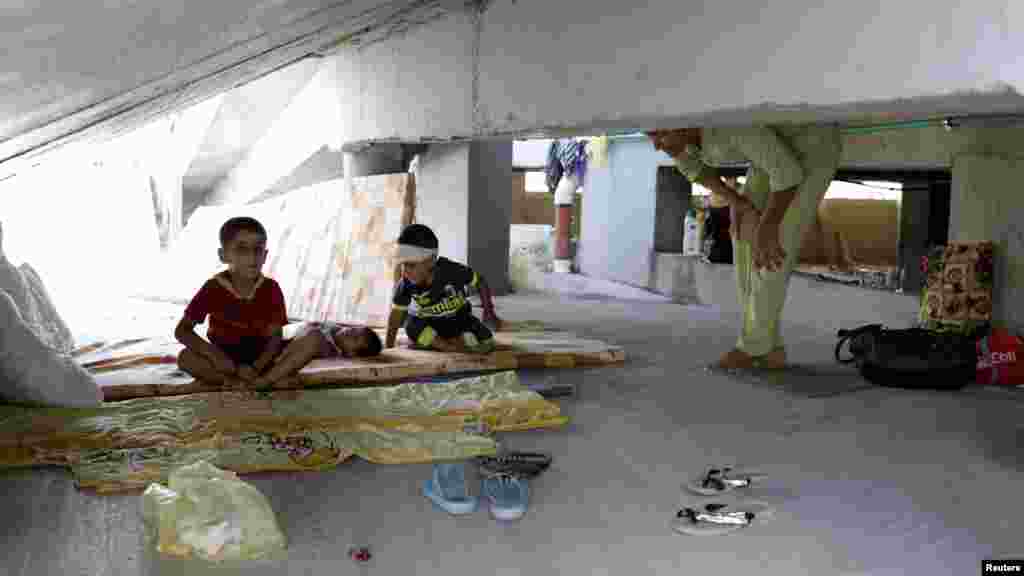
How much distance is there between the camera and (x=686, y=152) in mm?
5164

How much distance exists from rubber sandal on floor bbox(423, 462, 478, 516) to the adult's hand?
2.57 meters

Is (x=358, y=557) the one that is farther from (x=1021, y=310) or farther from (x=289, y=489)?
(x=1021, y=310)

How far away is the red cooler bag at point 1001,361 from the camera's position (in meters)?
4.98

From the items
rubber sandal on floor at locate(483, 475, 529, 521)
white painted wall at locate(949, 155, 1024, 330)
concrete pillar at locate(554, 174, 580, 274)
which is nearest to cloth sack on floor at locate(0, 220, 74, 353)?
rubber sandal on floor at locate(483, 475, 529, 521)

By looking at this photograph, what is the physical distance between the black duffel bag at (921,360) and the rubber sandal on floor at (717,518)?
2229mm

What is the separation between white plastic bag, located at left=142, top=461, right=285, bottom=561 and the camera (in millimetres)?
2574

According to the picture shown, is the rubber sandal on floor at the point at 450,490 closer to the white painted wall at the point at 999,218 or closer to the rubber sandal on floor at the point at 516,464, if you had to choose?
the rubber sandal on floor at the point at 516,464

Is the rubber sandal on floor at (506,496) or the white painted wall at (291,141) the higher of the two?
the white painted wall at (291,141)

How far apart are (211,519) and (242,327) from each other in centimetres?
205

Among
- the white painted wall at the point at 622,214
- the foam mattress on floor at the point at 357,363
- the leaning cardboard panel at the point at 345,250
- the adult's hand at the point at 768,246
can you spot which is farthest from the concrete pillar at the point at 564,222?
the adult's hand at the point at 768,246

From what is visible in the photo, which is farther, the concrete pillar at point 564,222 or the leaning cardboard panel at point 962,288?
the concrete pillar at point 564,222

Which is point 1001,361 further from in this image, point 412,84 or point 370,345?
point 412,84

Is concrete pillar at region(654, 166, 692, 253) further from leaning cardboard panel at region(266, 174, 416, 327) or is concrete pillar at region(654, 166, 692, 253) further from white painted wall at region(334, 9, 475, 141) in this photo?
leaning cardboard panel at region(266, 174, 416, 327)

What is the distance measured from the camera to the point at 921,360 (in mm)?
4906
